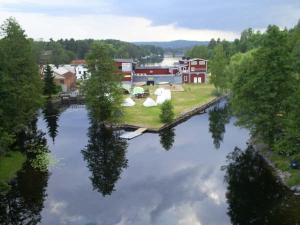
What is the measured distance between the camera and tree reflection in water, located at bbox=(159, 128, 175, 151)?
47.8m

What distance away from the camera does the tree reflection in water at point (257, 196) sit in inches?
1108

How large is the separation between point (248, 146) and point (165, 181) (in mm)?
13295

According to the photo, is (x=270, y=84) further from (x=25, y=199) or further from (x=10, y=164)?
(x=10, y=164)

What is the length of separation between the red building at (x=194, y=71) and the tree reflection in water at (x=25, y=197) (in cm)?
6990

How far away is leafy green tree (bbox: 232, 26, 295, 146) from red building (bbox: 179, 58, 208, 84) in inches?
2680

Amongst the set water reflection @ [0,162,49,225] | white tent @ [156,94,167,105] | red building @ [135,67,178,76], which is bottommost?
water reflection @ [0,162,49,225]

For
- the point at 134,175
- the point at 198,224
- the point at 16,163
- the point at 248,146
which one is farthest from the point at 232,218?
the point at 16,163

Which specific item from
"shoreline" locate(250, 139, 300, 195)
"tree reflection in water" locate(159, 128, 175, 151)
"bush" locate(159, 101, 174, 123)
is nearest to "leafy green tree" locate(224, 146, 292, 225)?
"shoreline" locate(250, 139, 300, 195)

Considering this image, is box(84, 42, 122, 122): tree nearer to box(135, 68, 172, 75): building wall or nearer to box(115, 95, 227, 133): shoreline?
box(115, 95, 227, 133): shoreline

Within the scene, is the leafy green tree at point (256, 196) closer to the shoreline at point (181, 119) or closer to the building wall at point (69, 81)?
the shoreline at point (181, 119)

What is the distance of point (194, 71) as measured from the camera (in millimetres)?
107438

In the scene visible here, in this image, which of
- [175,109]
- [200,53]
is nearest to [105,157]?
[175,109]

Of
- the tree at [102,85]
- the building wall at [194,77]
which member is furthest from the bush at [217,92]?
the tree at [102,85]

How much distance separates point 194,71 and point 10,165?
75.4 m
